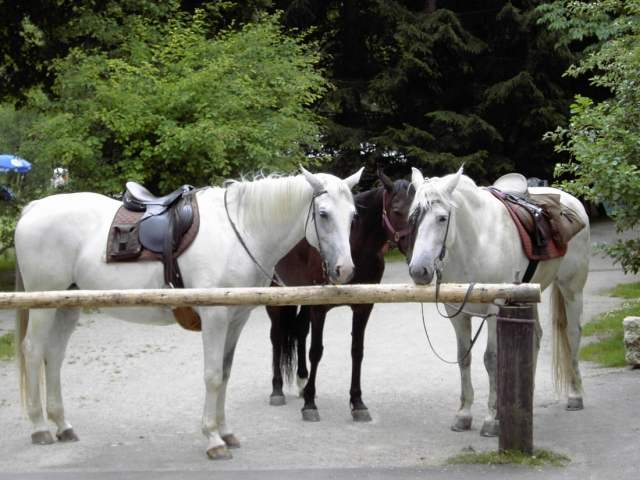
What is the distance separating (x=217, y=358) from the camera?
6453 mm

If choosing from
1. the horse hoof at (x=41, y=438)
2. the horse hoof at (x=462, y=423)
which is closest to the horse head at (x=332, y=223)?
the horse hoof at (x=462, y=423)

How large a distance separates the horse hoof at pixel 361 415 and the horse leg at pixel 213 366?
154 cm

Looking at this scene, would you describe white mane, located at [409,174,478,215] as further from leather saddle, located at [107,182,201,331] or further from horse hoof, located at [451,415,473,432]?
horse hoof, located at [451,415,473,432]

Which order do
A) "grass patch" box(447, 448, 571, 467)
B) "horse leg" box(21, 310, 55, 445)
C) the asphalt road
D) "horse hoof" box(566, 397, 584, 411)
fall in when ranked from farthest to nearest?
1. "horse hoof" box(566, 397, 584, 411)
2. "horse leg" box(21, 310, 55, 445)
3. the asphalt road
4. "grass patch" box(447, 448, 571, 467)

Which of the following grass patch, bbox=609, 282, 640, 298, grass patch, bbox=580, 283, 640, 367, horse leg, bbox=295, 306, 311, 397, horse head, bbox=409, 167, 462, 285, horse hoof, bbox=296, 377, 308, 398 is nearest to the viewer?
horse head, bbox=409, 167, 462, 285

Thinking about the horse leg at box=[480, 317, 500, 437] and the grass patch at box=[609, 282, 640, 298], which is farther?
the grass patch at box=[609, 282, 640, 298]

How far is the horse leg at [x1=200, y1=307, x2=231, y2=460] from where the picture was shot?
643 cm

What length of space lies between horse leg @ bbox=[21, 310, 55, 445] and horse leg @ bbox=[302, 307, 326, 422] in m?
2.12

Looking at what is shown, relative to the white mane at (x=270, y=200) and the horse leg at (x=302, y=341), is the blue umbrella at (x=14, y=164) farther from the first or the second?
the white mane at (x=270, y=200)

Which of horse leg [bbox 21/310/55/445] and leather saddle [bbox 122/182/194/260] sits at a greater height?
leather saddle [bbox 122/182/194/260]

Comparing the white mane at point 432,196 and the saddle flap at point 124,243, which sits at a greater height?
the white mane at point 432,196

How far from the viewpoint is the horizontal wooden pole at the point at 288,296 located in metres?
5.89

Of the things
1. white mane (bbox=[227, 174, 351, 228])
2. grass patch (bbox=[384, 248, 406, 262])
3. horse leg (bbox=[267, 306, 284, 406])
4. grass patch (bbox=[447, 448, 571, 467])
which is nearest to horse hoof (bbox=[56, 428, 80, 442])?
horse leg (bbox=[267, 306, 284, 406])

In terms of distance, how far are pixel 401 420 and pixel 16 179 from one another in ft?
37.2
